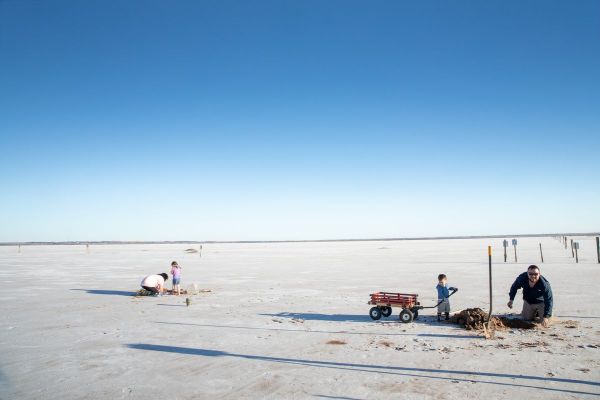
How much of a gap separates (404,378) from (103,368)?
6.36m

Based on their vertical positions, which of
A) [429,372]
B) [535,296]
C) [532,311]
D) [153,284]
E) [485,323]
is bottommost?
[429,372]

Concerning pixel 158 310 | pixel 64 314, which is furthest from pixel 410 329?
pixel 64 314

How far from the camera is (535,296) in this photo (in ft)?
39.0

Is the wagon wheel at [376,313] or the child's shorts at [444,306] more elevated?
the child's shorts at [444,306]

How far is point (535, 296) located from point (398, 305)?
3.96 meters

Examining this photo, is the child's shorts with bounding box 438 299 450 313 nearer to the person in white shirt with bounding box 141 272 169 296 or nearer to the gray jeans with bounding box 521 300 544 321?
the gray jeans with bounding box 521 300 544 321

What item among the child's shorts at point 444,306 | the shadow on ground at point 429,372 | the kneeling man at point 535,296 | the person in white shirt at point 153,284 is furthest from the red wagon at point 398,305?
the person in white shirt at point 153,284

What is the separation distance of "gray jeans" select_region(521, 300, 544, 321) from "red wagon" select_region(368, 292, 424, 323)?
3.03 m

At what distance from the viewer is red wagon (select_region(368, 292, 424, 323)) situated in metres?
12.6

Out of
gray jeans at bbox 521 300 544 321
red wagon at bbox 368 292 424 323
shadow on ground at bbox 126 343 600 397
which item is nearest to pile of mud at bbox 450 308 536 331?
gray jeans at bbox 521 300 544 321

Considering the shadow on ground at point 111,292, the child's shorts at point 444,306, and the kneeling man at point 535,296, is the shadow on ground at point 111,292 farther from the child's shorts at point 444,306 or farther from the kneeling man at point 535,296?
the kneeling man at point 535,296

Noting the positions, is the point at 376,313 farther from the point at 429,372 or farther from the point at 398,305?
the point at 429,372

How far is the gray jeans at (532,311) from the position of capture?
11.8 meters

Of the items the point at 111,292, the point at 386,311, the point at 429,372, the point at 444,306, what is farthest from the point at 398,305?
the point at 111,292
